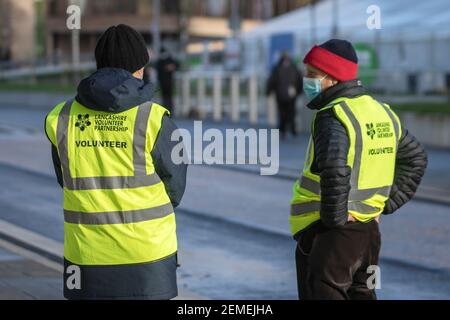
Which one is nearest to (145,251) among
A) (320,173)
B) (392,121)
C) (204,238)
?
(320,173)

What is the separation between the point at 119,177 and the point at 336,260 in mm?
1075

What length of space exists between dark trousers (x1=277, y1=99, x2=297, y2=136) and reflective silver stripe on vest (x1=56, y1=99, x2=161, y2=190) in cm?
1962

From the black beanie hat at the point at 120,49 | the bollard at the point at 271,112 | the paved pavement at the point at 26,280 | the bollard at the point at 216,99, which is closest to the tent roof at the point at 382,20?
the bollard at the point at 216,99

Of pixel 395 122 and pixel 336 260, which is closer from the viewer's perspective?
pixel 336 260

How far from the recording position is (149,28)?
10056 cm

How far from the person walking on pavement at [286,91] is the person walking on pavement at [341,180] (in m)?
19.0

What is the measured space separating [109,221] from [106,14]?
98.1 meters

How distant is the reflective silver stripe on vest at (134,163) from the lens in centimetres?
490

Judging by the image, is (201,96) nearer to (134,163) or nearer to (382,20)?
(382,20)

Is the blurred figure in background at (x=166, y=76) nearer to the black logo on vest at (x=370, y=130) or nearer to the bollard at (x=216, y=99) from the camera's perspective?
the bollard at (x=216, y=99)

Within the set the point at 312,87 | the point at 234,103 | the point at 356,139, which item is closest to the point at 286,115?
the point at 234,103

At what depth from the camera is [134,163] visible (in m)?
4.91

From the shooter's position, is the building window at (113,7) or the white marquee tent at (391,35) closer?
the white marquee tent at (391,35)

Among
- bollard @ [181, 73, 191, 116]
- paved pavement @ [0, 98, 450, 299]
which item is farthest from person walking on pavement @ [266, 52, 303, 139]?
bollard @ [181, 73, 191, 116]
